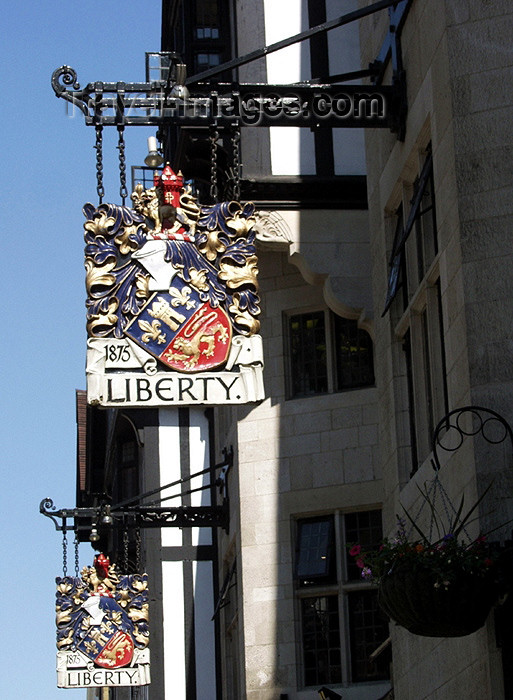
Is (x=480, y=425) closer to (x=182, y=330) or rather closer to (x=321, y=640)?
(x=182, y=330)

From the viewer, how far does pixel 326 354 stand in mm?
20828

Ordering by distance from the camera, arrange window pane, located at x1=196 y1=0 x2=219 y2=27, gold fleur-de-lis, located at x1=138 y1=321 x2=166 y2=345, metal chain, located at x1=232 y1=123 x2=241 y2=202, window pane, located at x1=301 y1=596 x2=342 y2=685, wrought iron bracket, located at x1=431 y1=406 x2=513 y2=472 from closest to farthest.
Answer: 1. wrought iron bracket, located at x1=431 y1=406 x2=513 y2=472
2. gold fleur-de-lis, located at x1=138 y1=321 x2=166 y2=345
3. metal chain, located at x1=232 y1=123 x2=241 y2=202
4. window pane, located at x1=301 y1=596 x2=342 y2=685
5. window pane, located at x1=196 y1=0 x2=219 y2=27

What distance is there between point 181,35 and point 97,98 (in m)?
11.4

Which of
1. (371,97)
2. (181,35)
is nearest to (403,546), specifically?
(371,97)

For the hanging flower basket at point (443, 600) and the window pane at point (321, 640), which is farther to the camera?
the window pane at point (321, 640)

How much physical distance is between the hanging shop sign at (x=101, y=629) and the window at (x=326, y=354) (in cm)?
466

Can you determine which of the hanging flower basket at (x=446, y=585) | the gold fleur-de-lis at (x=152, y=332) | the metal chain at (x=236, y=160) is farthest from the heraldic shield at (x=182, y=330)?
the hanging flower basket at (x=446, y=585)

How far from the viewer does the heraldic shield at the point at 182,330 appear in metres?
11.7

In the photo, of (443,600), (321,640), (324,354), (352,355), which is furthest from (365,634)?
(443,600)

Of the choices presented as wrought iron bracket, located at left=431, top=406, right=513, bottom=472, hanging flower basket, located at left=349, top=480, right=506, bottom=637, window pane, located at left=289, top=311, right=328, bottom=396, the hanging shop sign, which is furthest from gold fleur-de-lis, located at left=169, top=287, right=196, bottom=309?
the hanging shop sign

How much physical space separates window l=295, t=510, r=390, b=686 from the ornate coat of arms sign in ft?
27.0

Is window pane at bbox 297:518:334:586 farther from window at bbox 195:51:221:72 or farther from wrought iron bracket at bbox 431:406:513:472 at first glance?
wrought iron bracket at bbox 431:406:513:472

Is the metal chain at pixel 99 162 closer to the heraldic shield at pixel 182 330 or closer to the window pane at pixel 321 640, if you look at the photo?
the heraldic shield at pixel 182 330

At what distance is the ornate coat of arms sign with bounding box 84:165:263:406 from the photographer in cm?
1162
